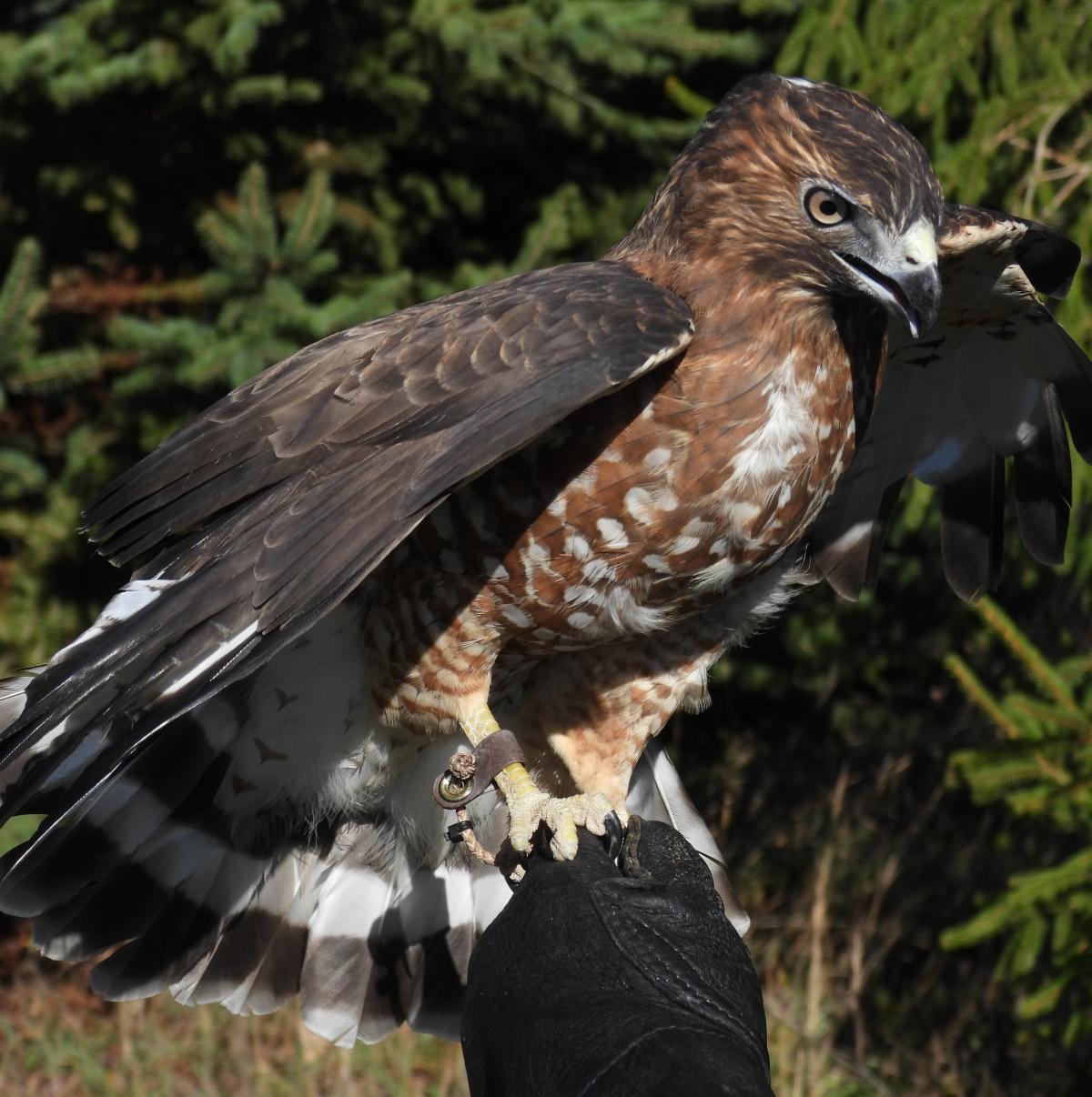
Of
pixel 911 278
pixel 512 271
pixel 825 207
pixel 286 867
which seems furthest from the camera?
pixel 512 271

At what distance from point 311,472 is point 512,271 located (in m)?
2.38

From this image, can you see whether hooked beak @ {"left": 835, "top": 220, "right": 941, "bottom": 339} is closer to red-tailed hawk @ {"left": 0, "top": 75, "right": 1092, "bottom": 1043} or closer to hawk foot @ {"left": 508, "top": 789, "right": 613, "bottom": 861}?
red-tailed hawk @ {"left": 0, "top": 75, "right": 1092, "bottom": 1043}

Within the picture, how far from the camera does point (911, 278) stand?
2.73 metres

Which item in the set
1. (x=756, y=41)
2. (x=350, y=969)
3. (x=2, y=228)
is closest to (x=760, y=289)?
(x=350, y=969)

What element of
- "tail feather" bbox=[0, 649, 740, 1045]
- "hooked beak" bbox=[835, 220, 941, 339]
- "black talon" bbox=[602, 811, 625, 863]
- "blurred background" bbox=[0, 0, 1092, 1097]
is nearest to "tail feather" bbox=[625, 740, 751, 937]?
"tail feather" bbox=[0, 649, 740, 1045]

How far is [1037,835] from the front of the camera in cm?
543

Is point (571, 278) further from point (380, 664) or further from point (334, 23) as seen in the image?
point (334, 23)

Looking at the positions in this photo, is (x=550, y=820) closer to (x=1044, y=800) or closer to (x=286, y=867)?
(x=286, y=867)

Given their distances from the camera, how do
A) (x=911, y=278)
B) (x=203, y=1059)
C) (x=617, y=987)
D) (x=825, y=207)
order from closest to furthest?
(x=617, y=987)
(x=911, y=278)
(x=825, y=207)
(x=203, y=1059)

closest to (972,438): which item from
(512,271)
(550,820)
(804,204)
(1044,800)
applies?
(1044,800)

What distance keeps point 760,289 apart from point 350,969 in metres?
1.99

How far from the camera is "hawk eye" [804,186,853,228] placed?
2846 millimetres

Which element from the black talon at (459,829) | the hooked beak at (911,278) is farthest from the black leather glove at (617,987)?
the hooked beak at (911,278)

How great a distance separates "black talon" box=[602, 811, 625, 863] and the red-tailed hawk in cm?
4
